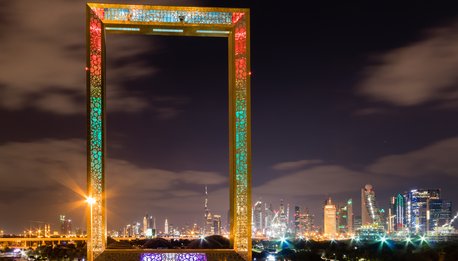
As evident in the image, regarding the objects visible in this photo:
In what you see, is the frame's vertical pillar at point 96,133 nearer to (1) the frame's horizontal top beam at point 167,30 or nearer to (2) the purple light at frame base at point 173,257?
(1) the frame's horizontal top beam at point 167,30

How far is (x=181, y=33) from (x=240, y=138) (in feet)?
8.93

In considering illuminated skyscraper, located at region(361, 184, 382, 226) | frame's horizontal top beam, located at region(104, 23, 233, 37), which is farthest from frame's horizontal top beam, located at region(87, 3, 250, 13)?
illuminated skyscraper, located at region(361, 184, 382, 226)

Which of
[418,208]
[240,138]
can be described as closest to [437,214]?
[418,208]

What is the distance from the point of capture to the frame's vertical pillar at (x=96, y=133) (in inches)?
503

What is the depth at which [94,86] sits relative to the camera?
13.1 metres

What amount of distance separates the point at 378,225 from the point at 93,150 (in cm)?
10877

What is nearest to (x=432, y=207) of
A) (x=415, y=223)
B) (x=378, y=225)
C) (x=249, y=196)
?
(x=415, y=223)

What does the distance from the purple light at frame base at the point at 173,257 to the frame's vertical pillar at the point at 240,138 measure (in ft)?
2.55

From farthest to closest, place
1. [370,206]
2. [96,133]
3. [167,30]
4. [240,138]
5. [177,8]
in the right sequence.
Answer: [370,206], [167,30], [177,8], [240,138], [96,133]

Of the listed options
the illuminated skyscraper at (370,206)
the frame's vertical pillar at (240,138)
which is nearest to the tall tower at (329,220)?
the illuminated skyscraper at (370,206)

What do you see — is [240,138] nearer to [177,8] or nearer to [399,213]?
[177,8]

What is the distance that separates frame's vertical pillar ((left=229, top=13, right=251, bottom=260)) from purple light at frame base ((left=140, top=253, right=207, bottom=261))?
30.6 inches

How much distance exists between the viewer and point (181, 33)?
13.8 meters

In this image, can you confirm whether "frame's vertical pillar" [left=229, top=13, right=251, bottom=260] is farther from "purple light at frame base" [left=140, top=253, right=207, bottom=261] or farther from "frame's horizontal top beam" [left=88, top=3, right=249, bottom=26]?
"purple light at frame base" [left=140, top=253, right=207, bottom=261]
